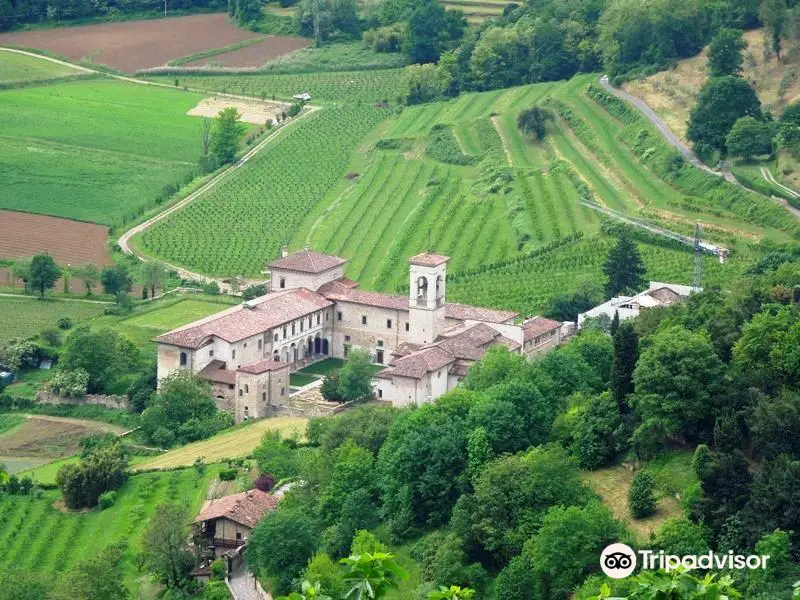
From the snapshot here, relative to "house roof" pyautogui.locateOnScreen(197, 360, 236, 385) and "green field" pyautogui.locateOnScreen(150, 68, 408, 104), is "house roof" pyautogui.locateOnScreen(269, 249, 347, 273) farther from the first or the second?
"green field" pyautogui.locateOnScreen(150, 68, 408, 104)

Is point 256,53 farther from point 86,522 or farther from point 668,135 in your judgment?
point 86,522

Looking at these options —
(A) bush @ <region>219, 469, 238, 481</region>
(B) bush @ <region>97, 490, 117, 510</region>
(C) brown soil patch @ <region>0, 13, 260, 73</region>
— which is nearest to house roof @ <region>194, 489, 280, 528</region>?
(A) bush @ <region>219, 469, 238, 481</region>

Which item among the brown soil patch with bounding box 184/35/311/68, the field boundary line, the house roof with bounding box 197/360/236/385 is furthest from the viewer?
the brown soil patch with bounding box 184/35/311/68

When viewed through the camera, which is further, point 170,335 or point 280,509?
point 170,335

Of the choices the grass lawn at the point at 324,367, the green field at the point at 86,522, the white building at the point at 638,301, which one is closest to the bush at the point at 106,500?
the green field at the point at 86,522

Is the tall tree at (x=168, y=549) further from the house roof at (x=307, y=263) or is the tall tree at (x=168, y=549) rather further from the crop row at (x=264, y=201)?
the crop row at (x=264, y=201)

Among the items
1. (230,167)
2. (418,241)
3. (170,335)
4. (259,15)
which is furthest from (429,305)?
(259,15)

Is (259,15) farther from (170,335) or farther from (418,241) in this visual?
(170,335)
